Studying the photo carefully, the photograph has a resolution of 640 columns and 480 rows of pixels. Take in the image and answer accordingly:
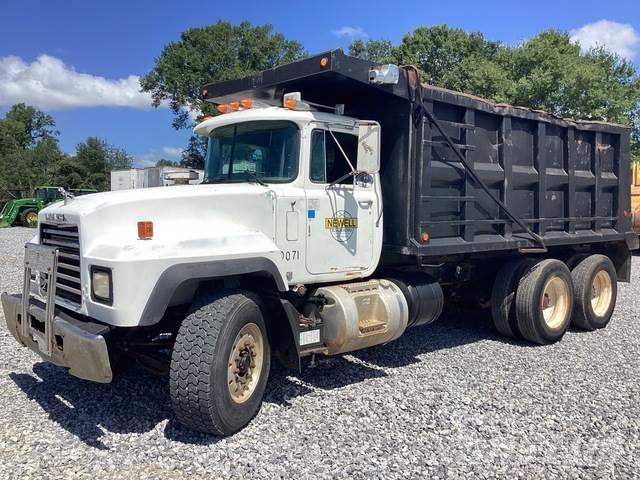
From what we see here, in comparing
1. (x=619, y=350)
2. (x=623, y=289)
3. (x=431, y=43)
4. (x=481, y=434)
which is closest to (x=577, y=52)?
(x=431, y=43)

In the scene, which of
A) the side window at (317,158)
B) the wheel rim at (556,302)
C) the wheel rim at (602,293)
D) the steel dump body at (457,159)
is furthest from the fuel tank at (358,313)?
the wheel rim at (602,293)

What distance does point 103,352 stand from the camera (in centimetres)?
385

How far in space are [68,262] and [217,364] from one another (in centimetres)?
145

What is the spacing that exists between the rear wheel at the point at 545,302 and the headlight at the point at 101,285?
5.13 meters

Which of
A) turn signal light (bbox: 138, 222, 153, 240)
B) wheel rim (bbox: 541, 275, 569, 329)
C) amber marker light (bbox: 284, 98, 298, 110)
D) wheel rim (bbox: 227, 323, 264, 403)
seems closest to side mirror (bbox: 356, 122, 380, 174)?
amber marker light (bbox: 284, 98, 298, 110)

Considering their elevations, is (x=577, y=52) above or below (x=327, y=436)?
above

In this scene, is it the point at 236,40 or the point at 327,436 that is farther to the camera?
the point at 236,40

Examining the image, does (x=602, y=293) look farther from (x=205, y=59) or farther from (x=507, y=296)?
(x=205, y=59)

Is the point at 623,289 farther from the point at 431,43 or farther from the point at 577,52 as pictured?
the point at 431,43

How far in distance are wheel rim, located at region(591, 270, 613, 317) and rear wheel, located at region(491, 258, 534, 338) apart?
5.79 feet

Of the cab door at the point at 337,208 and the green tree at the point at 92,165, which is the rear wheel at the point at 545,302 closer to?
the cab door at the point at 337,208

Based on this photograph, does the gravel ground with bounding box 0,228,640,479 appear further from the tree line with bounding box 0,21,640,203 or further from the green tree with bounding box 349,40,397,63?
the green tree with bounding box 349,40,397,63

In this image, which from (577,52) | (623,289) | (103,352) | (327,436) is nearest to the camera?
(103,352)

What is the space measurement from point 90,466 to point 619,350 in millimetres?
6179
